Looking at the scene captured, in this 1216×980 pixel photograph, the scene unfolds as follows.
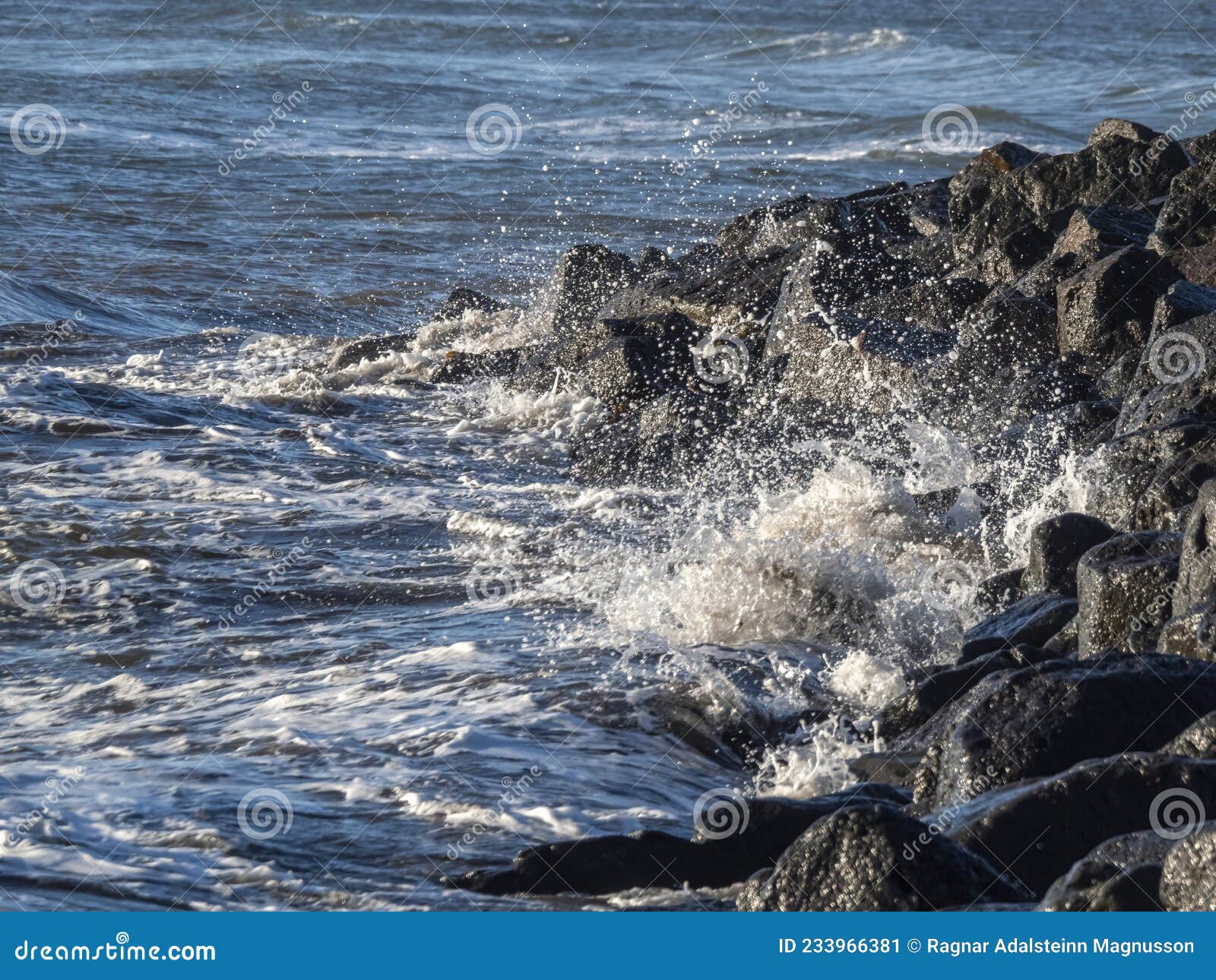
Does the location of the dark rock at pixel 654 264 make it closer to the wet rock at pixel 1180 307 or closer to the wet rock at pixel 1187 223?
the wet rock at pixel 1187 223

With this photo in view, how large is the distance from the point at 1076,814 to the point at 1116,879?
1.80 ft

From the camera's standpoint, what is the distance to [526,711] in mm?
5320

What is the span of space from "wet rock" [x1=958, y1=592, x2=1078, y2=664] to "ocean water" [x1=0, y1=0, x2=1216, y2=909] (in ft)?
1.07

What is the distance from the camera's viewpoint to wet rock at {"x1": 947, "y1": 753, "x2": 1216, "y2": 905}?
3.53 metres

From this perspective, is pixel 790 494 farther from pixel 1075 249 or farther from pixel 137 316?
pixel 137 316

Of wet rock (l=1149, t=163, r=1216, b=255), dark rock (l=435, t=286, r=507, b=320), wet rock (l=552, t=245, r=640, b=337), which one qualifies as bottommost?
dark rock (l=435, t=286, r=507, b=320)

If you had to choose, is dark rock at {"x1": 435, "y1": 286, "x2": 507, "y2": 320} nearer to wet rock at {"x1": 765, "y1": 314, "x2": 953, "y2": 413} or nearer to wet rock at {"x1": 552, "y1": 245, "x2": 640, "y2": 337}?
wet rock at {"x1": 552, "y1": 245, "x2": 640, "y2": 337}

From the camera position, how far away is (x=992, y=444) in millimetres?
7410

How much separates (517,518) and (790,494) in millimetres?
1407

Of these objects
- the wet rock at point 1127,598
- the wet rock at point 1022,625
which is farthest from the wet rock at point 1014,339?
the wet rock at point 1127,598

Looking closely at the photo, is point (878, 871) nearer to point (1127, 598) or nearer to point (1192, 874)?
point (1192, 874)

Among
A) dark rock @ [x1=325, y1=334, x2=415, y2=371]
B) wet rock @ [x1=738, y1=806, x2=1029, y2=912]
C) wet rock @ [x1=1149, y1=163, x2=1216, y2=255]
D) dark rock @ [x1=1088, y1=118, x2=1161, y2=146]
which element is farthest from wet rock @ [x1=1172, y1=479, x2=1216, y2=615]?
dark rock @ [x1=325, y1=334, x2=415, y2=371]

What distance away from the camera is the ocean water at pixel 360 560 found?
4566 mm

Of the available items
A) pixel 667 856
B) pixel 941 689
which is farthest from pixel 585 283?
pixel 667 856
